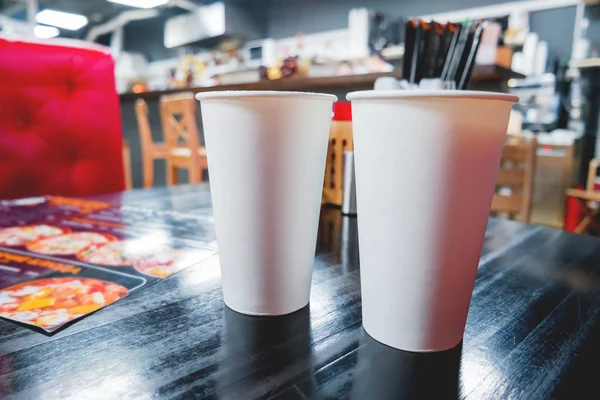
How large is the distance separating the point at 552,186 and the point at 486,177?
4724 mm

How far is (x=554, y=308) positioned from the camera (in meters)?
0.45

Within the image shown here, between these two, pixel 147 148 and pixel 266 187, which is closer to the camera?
pixel 266 187

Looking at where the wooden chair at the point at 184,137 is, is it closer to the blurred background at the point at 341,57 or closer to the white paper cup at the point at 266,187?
the blurred background at the point at 341,57

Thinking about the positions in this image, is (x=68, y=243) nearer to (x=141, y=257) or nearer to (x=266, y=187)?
(x=141, y=257)

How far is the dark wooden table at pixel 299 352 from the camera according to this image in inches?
11.8

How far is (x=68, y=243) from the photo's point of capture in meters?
0.69

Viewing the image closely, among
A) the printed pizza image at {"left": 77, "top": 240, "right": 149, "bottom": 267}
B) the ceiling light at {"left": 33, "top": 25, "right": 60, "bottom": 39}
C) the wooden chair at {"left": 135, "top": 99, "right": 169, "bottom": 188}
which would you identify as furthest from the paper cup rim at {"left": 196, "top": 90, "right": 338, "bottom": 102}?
the ceiling light at {"left": 33, "top": 25, "right": 60, "bottom": 39}

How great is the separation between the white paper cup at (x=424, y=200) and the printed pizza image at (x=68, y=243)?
49cm

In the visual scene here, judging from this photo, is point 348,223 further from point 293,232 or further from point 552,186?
point 552,186

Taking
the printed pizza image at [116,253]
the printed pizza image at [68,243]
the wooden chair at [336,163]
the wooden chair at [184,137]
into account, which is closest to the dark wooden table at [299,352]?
the printed pizza image at [116,253]

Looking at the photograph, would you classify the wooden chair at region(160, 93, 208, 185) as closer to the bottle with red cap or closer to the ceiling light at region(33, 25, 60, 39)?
the bottle with red cap

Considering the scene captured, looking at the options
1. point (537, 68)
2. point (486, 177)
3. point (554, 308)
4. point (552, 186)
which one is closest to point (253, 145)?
point (486, 177)

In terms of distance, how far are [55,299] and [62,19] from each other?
10792 millimetres

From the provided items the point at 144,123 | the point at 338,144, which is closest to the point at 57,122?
the point at 338,144
